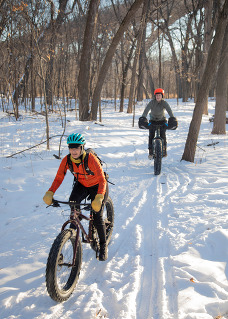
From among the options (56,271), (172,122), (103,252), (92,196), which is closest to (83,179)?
(92,196)

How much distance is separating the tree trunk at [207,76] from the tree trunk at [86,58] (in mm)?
7409

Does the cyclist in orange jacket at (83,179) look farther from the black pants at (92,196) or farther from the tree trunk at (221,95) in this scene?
the tree trunk at (221,95)

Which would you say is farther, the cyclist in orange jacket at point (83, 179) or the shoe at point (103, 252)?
the shoe at point (103, 252)

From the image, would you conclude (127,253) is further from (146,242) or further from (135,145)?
(135,145)

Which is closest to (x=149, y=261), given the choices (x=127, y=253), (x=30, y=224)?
(x=127, y=253)

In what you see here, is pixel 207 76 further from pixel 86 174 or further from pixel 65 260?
pixel 65 260

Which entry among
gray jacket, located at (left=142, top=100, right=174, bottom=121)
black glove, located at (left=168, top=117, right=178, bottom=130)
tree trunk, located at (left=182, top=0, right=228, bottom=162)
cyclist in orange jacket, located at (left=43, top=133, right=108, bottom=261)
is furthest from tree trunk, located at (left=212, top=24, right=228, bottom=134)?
cyclist in orange jacket, located at (left=43, top=133, right=108, bottom=261)

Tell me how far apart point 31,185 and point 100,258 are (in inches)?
130

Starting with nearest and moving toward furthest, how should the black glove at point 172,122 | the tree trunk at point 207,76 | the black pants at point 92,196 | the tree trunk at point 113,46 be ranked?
the black pants at point 92,196 < the tree trunk at point 207,76 < the black glove at point 172,122 < the tree trunk at point 113,46

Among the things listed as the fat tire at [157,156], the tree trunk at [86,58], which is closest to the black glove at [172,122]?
the fat tire at [157,156]

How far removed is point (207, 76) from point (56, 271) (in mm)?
6599

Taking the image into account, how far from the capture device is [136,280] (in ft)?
9.91

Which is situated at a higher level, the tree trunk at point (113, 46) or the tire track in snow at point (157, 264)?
the tree trunk at point (113, 46)

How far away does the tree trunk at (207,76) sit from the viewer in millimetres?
6449
